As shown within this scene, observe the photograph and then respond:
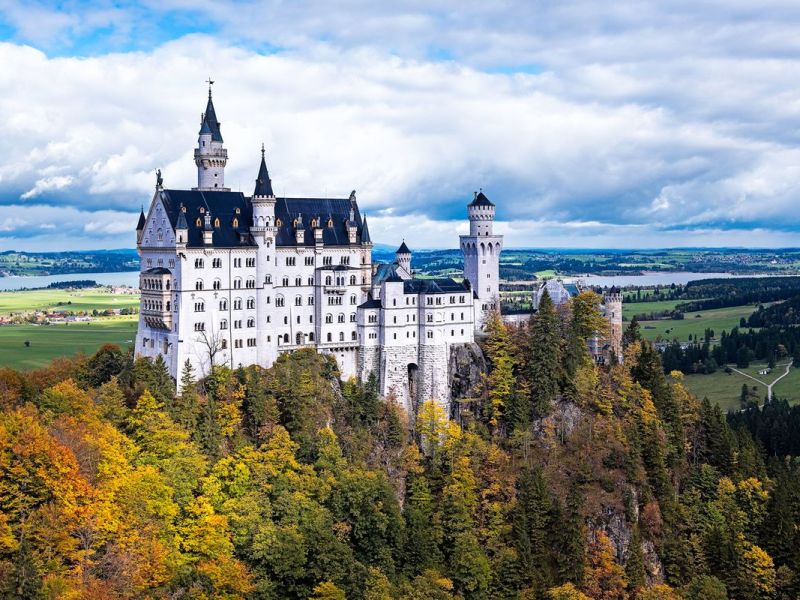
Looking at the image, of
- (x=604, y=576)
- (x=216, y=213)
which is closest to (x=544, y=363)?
(x=604, y=576)

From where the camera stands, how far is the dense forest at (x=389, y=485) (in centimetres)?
7788

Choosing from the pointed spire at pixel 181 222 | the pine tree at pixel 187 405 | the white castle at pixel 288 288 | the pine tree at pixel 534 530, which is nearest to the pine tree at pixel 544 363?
the white castle at pixel 288 288

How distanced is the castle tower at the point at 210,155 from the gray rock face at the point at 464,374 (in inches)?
1179

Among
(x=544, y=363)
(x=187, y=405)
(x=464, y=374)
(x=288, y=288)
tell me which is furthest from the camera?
(x=464, y=374)

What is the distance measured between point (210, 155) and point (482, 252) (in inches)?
1252

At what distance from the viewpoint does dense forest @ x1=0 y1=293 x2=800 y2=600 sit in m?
77.9

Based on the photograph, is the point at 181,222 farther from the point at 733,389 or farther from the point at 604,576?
the point at 733,389

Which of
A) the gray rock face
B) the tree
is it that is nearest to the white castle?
the gray rock face

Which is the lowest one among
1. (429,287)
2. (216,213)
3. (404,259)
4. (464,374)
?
(464,374)

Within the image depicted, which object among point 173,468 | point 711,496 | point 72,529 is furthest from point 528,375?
point 72,529

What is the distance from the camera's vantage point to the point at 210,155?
107m

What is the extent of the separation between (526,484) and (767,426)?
6873 centimetres

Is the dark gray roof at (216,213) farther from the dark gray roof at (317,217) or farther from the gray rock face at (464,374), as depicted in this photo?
the gray rock face at (464,374)

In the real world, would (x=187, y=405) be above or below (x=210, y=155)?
below
